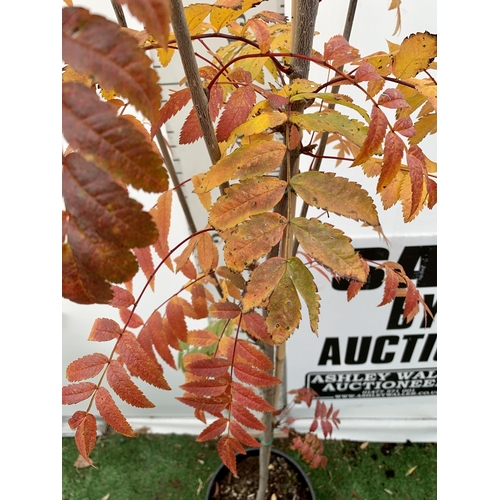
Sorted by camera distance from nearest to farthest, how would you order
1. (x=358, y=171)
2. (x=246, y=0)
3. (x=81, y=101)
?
1. (x=81, y=101)
2. (x=246, y=0)
3. (x=358, y=171)

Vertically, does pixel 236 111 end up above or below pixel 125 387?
above

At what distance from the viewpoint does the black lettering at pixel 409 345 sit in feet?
4.08

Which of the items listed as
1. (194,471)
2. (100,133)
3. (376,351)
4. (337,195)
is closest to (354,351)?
(376,351)

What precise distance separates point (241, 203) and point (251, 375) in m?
0.31

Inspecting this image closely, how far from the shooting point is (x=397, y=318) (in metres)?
1.21

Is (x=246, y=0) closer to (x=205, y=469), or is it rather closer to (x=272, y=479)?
(x=272, y=479)

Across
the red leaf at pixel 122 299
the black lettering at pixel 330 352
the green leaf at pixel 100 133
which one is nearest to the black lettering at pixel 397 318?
the black lettering at pixel 330 352

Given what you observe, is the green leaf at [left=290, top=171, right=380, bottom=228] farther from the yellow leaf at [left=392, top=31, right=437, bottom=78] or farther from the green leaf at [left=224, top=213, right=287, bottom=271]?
the yellow leaf at [left=392, top=31, right=437, bottom=78]

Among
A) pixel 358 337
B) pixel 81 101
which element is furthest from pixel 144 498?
pixel 81 101

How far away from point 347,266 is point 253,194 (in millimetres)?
121

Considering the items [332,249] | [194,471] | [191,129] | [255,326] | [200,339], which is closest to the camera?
[332,249]

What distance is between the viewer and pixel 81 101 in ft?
0.79

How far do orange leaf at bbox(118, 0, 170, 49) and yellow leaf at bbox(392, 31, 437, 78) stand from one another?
0.29 metres

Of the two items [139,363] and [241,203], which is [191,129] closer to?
[241,203]
